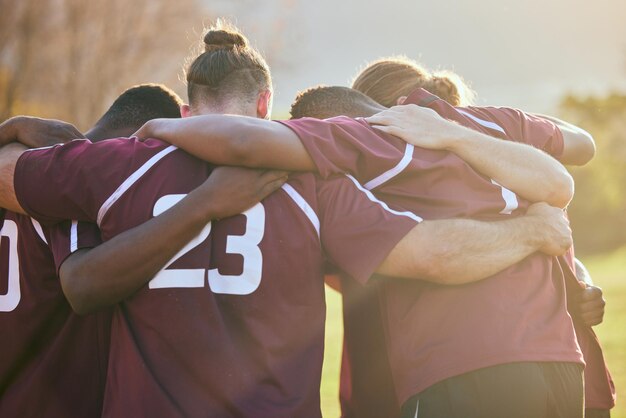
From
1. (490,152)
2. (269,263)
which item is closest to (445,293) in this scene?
(490,152)

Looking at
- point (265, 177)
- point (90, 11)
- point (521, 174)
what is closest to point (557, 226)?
point (521, 174)

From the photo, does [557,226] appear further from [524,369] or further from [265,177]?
[265,177]

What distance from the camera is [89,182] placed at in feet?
10.7

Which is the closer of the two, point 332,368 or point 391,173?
point 391,173

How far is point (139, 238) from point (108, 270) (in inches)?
7.0

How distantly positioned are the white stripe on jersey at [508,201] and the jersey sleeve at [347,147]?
1.57 ft

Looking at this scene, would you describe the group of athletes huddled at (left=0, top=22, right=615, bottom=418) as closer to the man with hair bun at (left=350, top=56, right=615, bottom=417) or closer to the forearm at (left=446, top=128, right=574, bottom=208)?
the forearm at (left=446, top=128, right=574, bottom=208)

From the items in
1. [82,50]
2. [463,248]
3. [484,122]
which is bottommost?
[463,248]

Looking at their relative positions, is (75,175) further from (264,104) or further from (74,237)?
(264,104)

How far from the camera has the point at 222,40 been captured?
4121 mm

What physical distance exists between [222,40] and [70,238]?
4.44 ft

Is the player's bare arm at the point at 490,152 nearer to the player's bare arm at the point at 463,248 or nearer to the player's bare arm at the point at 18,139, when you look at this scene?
the player's bare arm at the point at 463,248

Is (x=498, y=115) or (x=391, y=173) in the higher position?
(x=498, y=115)

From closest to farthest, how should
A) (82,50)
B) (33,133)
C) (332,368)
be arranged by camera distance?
1. (33,133)
2. (332,368)
3. (82,50)
